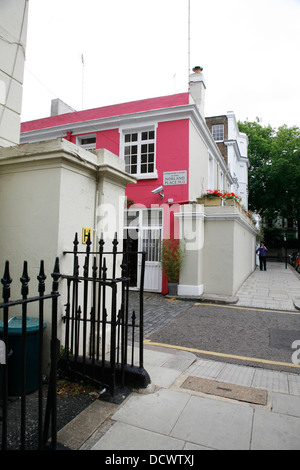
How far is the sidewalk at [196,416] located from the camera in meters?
2.33

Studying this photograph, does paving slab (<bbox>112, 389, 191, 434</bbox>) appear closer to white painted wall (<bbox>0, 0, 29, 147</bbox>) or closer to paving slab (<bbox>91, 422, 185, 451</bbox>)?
paving slab (<bbox>91, 422, 185, 451</bbox>)

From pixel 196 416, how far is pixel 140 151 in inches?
407

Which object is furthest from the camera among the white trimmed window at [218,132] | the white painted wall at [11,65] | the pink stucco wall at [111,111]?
the white trimmed window at [218,132]

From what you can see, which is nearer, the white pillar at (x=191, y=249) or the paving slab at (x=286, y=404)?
the paving slab at (x=286, y=404)

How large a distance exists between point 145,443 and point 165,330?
3998 millimetres

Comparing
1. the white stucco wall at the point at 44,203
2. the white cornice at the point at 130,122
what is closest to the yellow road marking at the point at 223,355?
the white stucco wall at the point at 44,203

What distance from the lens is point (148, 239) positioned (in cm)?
1116

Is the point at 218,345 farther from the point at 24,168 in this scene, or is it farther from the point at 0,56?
the point at 0,56

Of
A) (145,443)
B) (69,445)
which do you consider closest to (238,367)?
(145,443)

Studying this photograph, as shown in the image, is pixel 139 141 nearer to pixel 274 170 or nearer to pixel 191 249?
pixel 191 249

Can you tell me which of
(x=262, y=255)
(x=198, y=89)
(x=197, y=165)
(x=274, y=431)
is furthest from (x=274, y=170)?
(x=274, y=431)

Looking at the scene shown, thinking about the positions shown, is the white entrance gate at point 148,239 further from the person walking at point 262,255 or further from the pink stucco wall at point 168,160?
the person walking at point 262,255

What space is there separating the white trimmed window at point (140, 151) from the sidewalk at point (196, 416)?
8.68 meters

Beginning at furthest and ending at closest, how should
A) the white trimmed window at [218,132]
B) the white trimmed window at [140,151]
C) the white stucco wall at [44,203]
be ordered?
the white trimmed window at [218,132] < the white trimmed window at [140,151] < the white stucco wall at [44,203]
